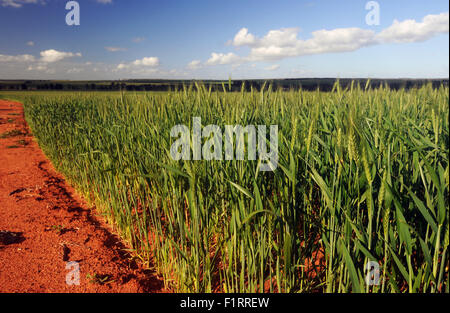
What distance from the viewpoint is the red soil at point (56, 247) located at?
6.98 feet

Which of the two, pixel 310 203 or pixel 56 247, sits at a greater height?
pixel 310 203

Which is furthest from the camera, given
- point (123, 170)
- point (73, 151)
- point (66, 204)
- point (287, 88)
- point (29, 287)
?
point (287, 88)

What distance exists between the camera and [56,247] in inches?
105

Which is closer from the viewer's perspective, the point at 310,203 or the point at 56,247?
the point at 310,203

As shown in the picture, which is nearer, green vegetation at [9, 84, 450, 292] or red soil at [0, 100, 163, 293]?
green vegetation at [9, 84, 450, 292]

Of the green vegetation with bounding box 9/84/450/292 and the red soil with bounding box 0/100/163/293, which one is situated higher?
the green vegetation with bounding box 9/84/450/292

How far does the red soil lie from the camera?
6.98ft

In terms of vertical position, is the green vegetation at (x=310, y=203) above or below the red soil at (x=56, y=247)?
above

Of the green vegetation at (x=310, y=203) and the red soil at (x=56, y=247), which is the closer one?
the green vegetation at (x=310, y=203)
